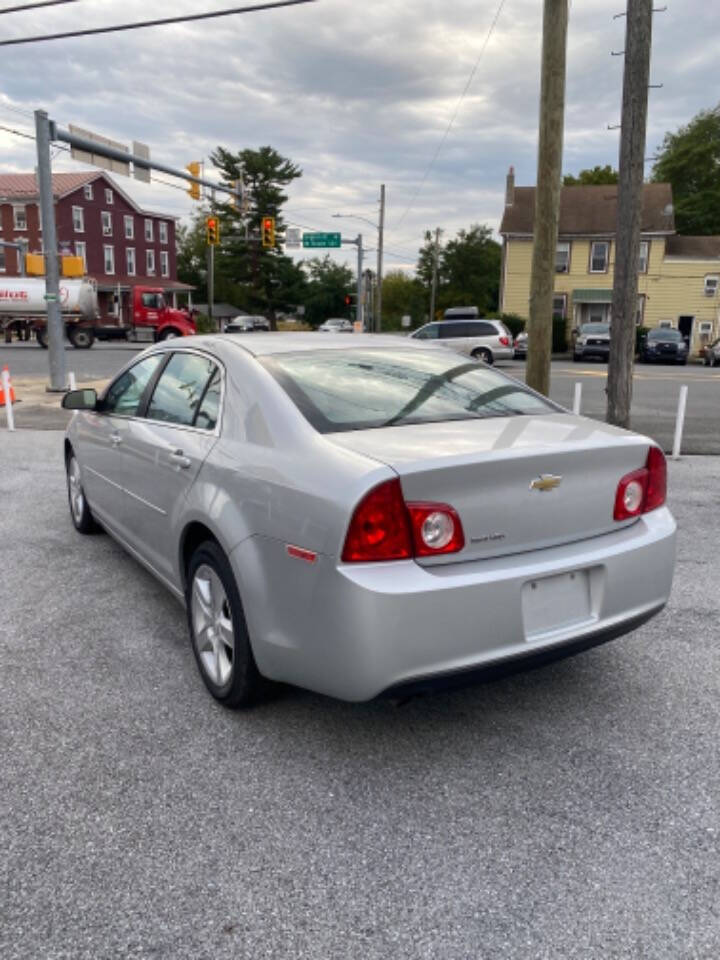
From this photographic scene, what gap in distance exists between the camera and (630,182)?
295 inches

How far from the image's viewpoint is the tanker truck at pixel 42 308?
113 feet

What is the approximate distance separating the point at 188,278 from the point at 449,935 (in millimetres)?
84680

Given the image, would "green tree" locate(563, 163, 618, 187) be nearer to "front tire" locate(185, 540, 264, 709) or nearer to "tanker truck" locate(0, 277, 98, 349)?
"tanker truck" locate(0, 277, 98, 349)

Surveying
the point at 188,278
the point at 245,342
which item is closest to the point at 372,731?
the point at 245,342

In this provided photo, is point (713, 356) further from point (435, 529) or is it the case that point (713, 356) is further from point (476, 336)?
point (435, 529)

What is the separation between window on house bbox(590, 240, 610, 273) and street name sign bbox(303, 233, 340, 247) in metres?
16.4

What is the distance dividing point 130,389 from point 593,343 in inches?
1141

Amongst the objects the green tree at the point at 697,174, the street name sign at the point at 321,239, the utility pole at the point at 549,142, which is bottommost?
the utility pole at the point at 549,142

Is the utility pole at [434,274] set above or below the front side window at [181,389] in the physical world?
above

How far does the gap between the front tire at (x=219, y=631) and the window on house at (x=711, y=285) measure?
144ft

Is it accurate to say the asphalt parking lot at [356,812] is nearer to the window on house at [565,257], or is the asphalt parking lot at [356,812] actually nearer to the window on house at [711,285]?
the window on house at [565,257]

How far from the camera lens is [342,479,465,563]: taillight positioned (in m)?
2.37

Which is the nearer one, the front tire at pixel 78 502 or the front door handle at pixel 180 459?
the front door handle at pixel 180 459

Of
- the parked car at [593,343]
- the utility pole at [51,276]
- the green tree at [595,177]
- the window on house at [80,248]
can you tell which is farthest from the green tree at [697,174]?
the utility pole at [51,276]
